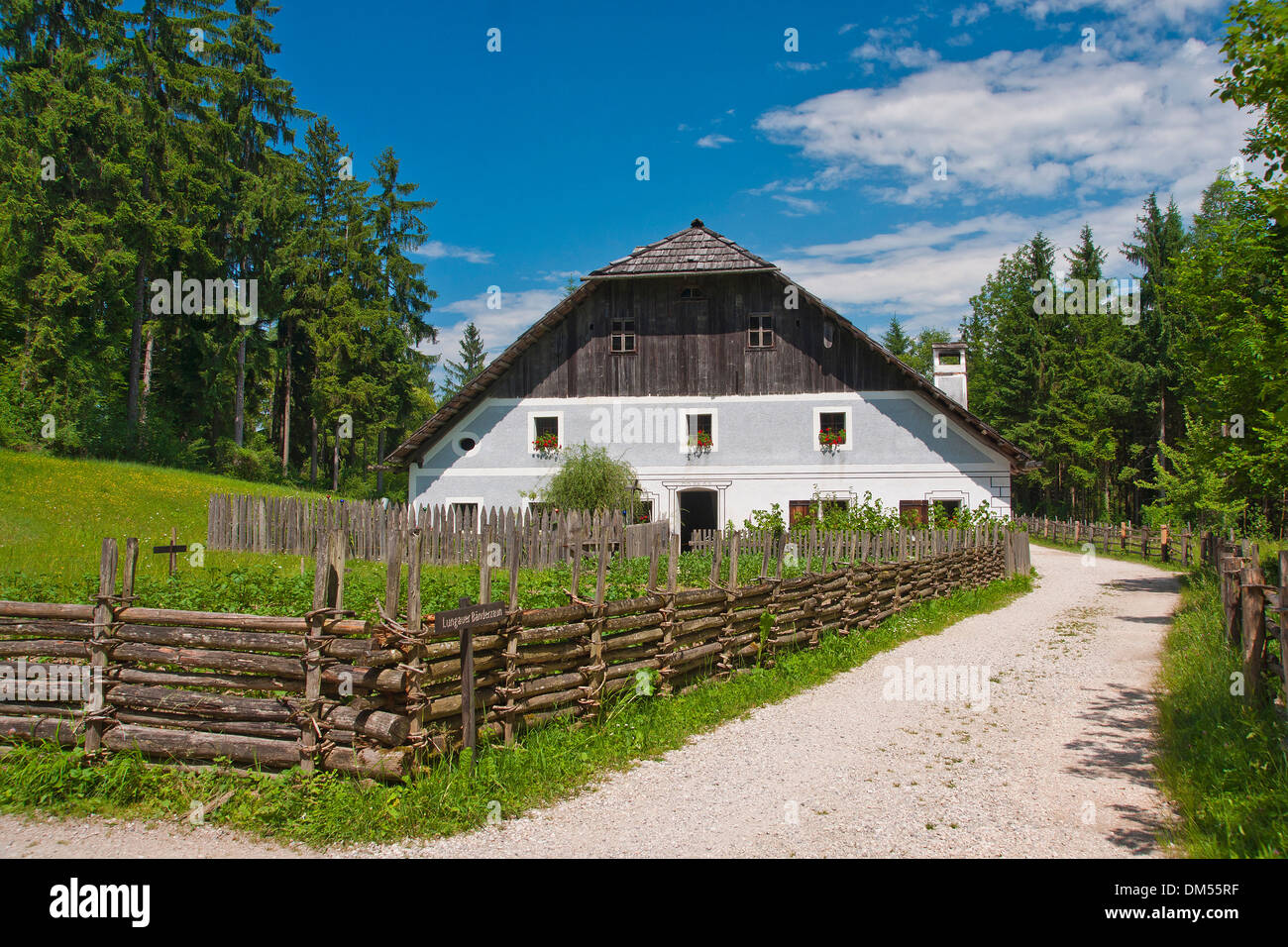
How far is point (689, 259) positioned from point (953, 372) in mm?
9647

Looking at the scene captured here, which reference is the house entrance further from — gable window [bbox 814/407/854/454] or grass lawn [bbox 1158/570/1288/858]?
grass lawn [bbox 1158/570/1288/858]

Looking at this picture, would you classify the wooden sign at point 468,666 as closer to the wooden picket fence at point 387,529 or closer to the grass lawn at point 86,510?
the grass lawn at point 86,510

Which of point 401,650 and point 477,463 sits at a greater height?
point 477,463

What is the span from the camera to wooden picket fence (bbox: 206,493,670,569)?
19.3 metres

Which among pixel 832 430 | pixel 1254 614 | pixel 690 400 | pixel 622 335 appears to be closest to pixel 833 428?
pixel 832 430

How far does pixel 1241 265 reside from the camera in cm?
1675

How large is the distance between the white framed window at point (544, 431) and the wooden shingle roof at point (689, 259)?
415 cm

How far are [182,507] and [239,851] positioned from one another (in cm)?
2346

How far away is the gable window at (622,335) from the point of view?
23.8 metres

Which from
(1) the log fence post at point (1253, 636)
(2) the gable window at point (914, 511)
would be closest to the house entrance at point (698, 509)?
(2) the gable window at point (914, 511)

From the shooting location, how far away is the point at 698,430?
77.6ft

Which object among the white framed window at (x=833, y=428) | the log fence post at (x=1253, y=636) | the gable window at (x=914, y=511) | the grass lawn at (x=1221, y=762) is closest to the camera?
the grass lawn at (x=1221, y=762)
